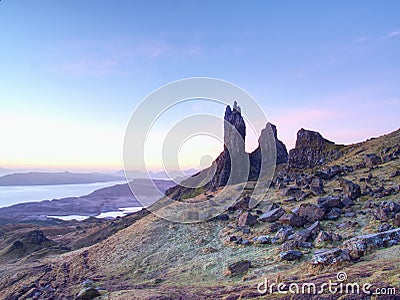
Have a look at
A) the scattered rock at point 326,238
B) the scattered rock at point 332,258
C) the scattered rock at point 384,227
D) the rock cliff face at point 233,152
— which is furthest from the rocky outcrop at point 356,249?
the rock cliff face at point 233,152

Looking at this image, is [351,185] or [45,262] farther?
[45,262]

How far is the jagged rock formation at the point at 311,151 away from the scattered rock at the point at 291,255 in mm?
56140

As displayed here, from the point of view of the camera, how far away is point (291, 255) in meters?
22.6

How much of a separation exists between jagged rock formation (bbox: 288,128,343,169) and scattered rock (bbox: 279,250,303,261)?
2210 inches

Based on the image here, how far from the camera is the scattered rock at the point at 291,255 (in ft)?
73.8

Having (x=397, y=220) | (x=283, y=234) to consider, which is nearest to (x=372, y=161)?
(x=397, y=220)

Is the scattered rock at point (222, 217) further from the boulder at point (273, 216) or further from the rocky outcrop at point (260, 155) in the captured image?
the rocky outcrop at point (260, 155)

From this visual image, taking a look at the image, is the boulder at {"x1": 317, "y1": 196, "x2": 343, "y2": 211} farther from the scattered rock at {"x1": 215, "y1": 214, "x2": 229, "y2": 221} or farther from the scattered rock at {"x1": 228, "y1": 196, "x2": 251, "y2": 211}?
the scattered rock at {"x1": 228, "y1": 196, "x2": 251, "y2": 211}

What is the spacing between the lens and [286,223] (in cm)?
3100

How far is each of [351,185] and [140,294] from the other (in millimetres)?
27187

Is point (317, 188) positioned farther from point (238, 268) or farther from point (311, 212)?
point (238, 268)

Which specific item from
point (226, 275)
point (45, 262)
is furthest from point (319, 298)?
→ point (45, 262)

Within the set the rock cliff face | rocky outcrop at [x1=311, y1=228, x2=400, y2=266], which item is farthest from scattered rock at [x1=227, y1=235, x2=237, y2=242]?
the rock cliff face

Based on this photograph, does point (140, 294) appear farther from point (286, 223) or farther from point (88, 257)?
point (88, 257)
